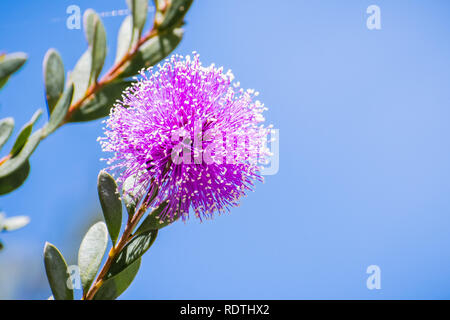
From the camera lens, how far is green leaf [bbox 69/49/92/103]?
28cm

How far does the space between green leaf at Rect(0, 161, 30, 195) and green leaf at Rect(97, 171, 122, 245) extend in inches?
3.9

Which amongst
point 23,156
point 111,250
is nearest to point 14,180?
point 23,156

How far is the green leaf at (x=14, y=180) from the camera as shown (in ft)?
0.86

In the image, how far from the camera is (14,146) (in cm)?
27

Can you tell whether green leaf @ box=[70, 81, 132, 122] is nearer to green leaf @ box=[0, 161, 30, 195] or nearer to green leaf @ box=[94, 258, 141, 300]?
green leaf @ box=[0, 161, 30, 195]

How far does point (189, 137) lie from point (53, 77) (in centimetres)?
16

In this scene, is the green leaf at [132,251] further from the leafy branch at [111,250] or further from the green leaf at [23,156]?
the green leaf at [23,156]

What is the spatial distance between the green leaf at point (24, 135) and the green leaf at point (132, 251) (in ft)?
0.45

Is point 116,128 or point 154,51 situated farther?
point 116,128

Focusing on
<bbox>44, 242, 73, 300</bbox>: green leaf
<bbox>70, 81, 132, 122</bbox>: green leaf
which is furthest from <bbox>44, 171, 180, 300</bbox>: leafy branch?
<bbox>70, 81, 132, 122</bbox>: green leaf
